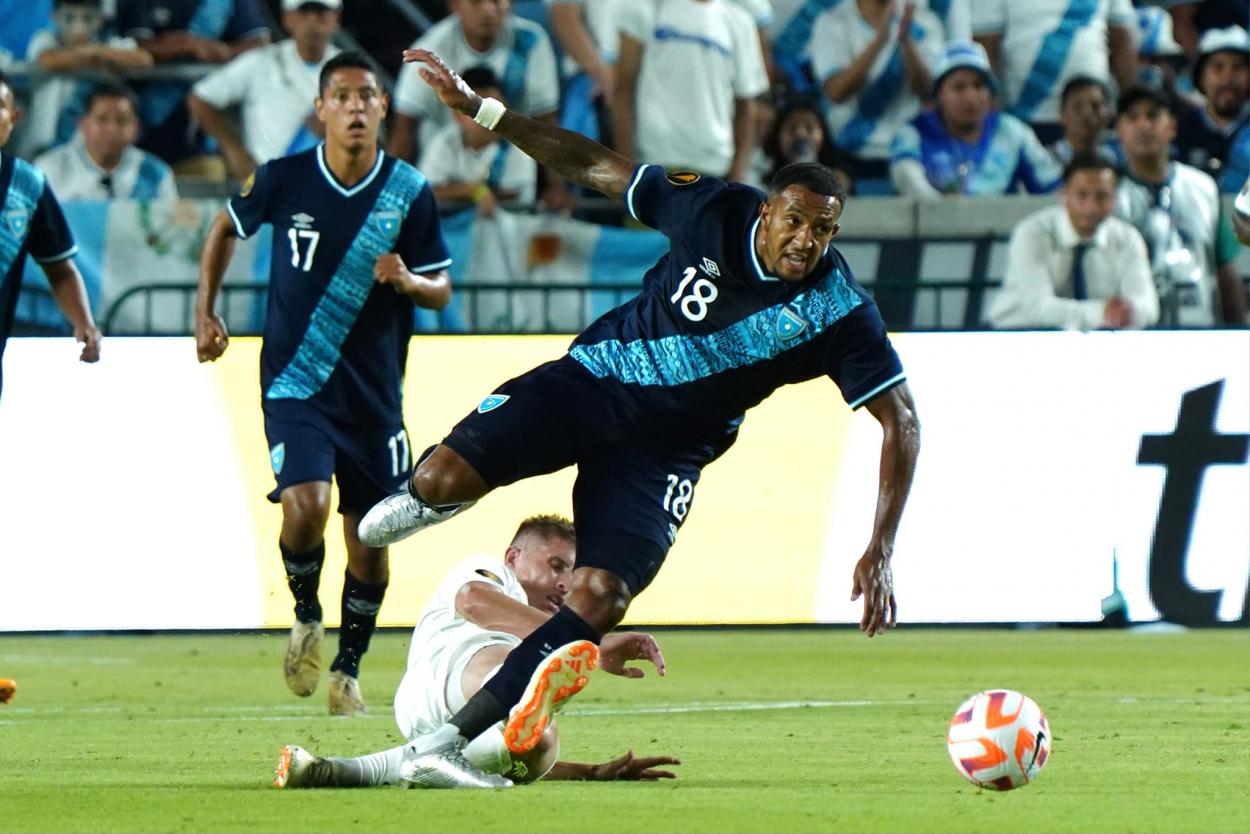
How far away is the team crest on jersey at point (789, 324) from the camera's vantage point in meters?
7.05

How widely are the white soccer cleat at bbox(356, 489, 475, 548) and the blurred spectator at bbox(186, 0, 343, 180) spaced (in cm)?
708

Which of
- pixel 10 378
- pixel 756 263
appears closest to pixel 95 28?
pixel 10 378

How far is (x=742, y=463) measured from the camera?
12844 millimetres

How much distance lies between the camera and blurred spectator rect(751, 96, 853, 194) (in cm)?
1469

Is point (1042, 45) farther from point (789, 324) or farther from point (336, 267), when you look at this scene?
point (789, 324)

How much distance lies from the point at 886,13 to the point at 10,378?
6368 millimetres

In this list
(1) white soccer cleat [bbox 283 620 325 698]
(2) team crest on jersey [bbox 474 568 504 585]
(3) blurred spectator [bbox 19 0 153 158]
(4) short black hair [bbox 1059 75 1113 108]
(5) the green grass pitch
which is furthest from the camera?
(4) short black hair [bbox 1059 75 1113 108]

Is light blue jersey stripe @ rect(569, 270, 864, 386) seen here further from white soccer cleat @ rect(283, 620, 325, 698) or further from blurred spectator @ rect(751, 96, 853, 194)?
blurred spectator @ rect(751, 96, 853, 194)

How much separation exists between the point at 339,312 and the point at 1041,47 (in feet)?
24.6

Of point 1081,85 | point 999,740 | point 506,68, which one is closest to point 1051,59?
point 1081,85

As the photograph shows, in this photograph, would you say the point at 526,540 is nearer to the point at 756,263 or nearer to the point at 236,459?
the point at 756,263

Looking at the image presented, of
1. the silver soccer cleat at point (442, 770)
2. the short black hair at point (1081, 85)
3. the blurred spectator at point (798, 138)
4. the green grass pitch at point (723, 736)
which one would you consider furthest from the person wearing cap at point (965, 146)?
the silver soccer cleat at point (442, 770)

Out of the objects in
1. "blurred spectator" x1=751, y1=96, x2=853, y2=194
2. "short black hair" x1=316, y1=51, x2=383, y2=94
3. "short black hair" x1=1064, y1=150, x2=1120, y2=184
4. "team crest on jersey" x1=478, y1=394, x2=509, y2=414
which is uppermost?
"short black hair" x1=316, y1=51, x2=383, y2=94

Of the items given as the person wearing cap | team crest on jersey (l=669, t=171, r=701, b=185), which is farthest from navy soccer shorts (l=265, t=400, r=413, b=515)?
the person wearing cap
